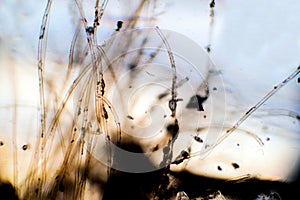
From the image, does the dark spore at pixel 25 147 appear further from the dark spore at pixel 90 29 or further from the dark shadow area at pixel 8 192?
the dark spore at pixel 90 29

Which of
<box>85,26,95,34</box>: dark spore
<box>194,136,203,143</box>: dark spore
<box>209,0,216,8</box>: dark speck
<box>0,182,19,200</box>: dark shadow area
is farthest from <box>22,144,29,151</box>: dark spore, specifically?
<box>209,0,216,8</box>: dark speck

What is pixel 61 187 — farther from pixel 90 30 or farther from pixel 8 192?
pixel 90 30

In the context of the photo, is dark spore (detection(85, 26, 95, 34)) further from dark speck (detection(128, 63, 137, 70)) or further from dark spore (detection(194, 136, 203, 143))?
dark spore (detection(194, 136, 203, 143))

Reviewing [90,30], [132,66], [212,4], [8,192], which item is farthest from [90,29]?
[8,192]

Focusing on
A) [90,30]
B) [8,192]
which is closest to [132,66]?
[90,30]

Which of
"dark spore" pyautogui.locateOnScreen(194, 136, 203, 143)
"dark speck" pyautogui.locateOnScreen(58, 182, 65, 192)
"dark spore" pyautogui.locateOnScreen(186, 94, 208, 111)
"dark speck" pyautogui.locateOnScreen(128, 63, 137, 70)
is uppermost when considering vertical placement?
"dark speck" pyautogui.locateOnScreen(128, 63, 137, 70)

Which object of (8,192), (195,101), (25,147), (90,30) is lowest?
(8,192)

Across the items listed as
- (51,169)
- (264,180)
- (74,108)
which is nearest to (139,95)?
(74,108)

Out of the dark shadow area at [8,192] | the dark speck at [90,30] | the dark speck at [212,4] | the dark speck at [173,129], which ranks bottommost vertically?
the dark shadow area at [8,192]

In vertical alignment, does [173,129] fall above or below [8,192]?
above

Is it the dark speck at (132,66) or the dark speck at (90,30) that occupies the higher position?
the dark speck at (90,30)

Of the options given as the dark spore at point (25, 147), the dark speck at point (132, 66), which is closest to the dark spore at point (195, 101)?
the dark speck at point (132, 66)

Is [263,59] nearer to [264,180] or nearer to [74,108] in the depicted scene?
[264,180]
